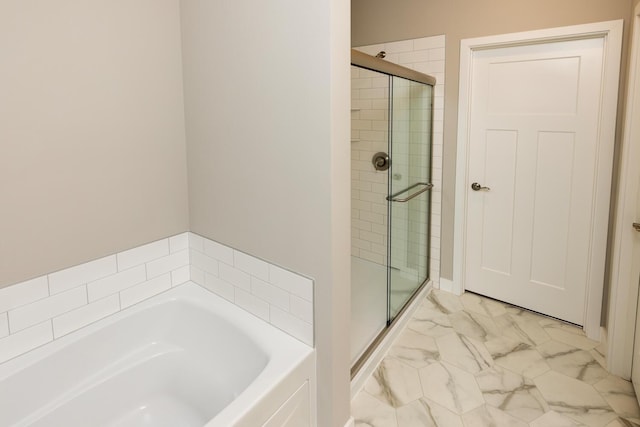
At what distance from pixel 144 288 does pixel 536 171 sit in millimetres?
2541

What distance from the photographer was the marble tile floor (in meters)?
1.85

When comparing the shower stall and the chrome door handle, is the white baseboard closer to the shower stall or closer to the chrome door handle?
the shower stall

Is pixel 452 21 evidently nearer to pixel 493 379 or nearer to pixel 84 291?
pixel 493 379

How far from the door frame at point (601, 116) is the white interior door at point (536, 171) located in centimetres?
4

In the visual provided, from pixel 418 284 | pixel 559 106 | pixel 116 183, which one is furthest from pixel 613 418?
pixel 116 183

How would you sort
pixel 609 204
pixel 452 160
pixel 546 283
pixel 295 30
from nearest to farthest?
pixel 295 30 < pixel 609 204 < pixel 546 283 < pixel 452 160

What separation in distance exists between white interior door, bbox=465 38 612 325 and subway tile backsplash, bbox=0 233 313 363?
73.4 inches

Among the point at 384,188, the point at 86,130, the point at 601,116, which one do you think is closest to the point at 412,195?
the point at 384,188

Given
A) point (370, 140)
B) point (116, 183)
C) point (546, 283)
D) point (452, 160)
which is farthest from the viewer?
→ point (452, 160)

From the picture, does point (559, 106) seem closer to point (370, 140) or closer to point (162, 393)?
point (370, 140)

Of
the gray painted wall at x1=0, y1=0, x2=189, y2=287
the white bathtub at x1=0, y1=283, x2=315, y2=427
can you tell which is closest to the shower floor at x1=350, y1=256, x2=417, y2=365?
the white bathtub at x1=0, y1=283, x2=315, y2=427

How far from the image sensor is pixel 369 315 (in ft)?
7.91

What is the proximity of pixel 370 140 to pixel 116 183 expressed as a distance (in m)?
1.48

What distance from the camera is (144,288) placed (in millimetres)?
1918
